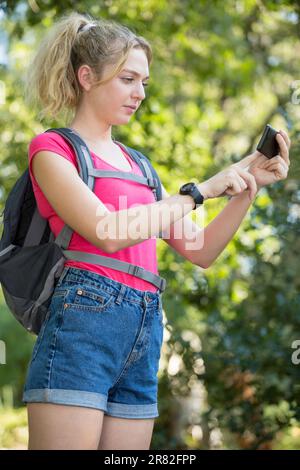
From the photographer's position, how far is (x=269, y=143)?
2092 mm

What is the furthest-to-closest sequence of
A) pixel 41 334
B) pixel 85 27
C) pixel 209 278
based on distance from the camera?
pixel 209 278
pixel 85 27
pixel 41 334

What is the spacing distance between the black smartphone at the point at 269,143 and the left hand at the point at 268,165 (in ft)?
0.04

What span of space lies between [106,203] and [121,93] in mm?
312

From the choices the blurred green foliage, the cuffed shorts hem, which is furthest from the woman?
the blurred green foliage

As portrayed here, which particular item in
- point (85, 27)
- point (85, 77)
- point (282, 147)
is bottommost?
point (282, 147)

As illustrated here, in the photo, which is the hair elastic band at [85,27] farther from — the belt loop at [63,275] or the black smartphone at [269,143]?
the belt loop at [63,275]

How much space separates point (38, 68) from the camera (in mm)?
2215

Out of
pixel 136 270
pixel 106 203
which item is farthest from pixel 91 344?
pixel 106 203

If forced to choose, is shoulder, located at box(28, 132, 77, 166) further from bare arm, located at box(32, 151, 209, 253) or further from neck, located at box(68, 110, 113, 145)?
neck, located at box(68, 110, 113, 145)

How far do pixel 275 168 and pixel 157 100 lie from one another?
2.84 m

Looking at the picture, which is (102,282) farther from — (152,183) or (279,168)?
(279,168)

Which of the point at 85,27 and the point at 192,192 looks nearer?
the point at 192,192

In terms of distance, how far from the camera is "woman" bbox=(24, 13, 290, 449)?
6.07 ft
